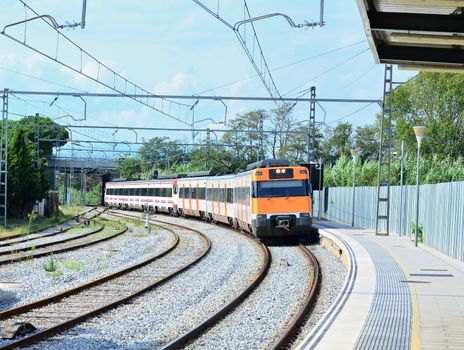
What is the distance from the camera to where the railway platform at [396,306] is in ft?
29.1

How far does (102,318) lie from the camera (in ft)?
38.2

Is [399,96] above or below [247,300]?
above

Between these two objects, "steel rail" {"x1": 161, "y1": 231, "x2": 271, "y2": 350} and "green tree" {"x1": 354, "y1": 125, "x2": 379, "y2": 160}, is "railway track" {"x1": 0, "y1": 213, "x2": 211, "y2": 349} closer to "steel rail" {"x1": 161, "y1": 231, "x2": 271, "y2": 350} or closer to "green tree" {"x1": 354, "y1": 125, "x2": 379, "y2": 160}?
"steel rail" {"x1": 161, "y1": 231, "x2": 271, "y2": 350}

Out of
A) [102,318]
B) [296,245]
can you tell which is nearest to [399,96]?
[296,245]

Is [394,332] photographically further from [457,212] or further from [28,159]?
[28,159]

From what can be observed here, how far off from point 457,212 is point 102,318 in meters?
10.1

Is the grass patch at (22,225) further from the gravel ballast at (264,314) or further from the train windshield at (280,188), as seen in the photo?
the gravel ballast at (264,314)

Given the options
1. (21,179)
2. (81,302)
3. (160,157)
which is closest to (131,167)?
(160,157)

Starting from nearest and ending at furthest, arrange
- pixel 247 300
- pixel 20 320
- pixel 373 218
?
pixel 20 320 → pixel 247 300 → pixel 373 218

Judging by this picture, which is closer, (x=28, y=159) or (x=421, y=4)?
(x=421, y=4)

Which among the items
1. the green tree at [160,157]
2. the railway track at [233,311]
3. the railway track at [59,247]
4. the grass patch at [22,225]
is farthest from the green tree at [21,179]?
the green tree at [160,157]

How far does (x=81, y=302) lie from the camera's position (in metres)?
13.4

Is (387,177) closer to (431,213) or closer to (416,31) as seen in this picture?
→ (431,213)

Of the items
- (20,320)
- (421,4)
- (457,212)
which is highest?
(421,4)
